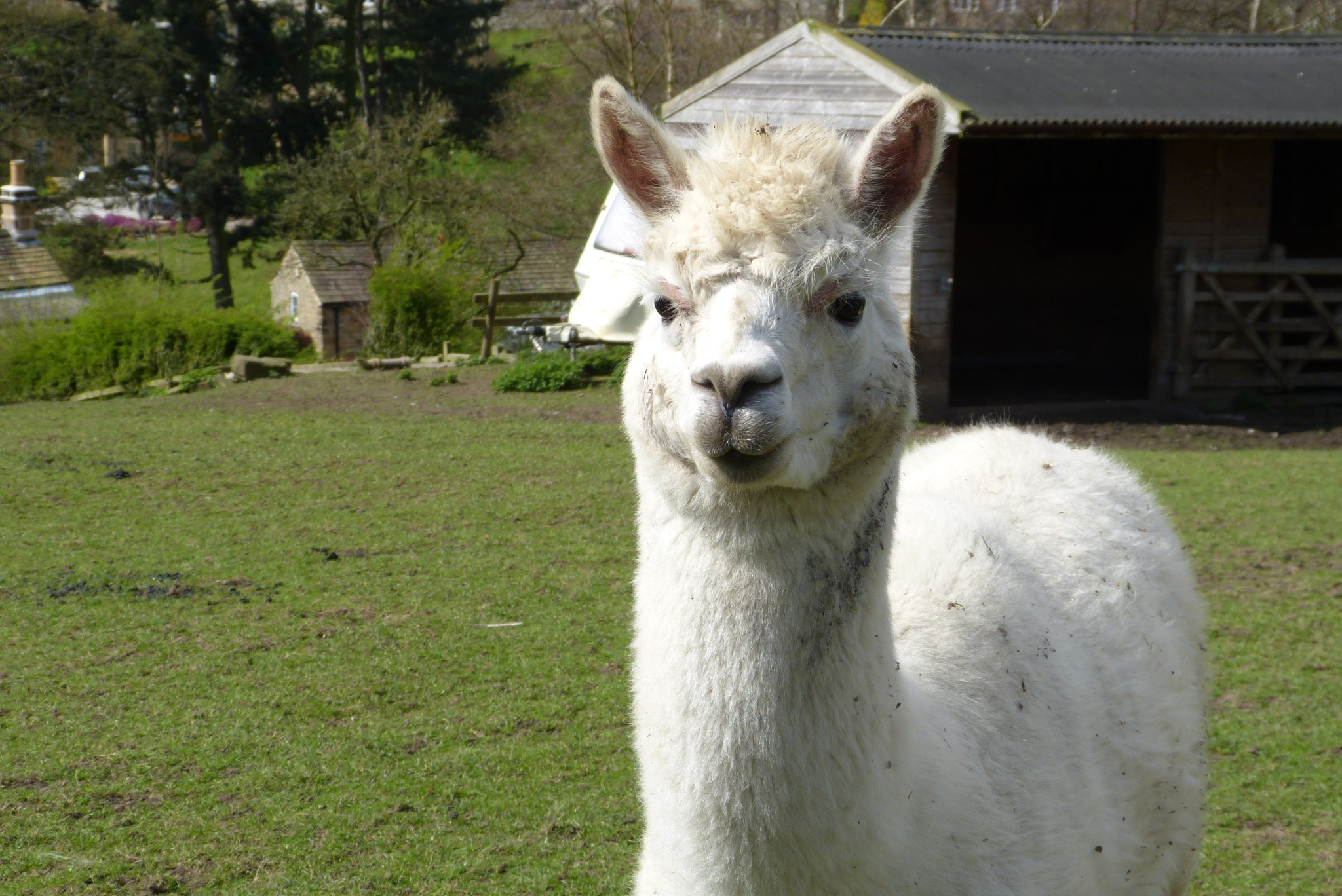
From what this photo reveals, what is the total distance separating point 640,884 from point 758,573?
0.91 metres

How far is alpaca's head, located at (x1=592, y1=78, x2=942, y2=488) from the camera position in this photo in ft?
6.79

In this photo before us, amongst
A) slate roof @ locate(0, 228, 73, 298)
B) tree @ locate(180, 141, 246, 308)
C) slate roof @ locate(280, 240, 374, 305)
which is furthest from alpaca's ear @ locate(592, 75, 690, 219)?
tree @ locate(180, 141, 246, 308)

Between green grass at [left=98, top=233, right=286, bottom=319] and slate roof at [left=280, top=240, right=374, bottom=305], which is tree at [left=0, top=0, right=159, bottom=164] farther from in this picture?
slate roof at [left=280, top=240, right=374, bottom=305]

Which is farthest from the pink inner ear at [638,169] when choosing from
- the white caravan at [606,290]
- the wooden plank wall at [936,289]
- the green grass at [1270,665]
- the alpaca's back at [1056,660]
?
the white caravan at [606,290]

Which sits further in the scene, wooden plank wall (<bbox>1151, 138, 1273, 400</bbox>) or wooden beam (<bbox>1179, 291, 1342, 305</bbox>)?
wooden plank wall (<bbox>1151, 138, 1273, 400</bbox>)

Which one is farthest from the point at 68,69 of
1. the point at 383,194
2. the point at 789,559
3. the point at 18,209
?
the point at 789,559

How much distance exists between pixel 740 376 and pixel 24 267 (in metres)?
28.9

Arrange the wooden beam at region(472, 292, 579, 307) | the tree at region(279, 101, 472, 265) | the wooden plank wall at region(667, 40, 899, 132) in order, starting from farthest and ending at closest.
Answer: the tree at region(279, 101, 472, 265) < the wooden beam at region(472, 292, 579, 307) < the wooden plank wall at region(667, 40, 899, 132)

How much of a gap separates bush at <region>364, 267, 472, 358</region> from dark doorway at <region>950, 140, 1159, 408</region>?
9.62 meters

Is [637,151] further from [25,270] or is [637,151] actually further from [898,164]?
[25,270]

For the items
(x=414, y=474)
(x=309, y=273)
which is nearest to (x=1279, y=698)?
(x=414, y=474)

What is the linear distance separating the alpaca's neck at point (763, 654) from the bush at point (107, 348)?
1745cm

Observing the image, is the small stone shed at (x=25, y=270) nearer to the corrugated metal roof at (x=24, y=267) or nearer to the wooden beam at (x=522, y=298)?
the corrugated metal roof at (x=24, y=267)

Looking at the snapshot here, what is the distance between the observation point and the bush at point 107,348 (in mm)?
18031
